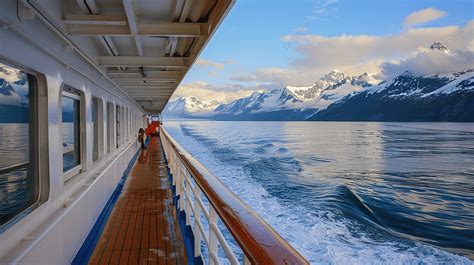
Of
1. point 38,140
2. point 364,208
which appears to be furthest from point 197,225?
point 364,208

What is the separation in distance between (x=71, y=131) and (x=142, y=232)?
1.02m

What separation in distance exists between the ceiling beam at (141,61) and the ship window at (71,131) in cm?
55

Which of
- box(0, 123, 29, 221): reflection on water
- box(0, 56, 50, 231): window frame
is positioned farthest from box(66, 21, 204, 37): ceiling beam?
box(0, 123, 29, 221): reflection on water

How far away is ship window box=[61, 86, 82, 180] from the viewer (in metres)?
2.65

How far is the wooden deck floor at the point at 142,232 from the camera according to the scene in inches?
97.6

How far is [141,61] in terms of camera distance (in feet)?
11.5

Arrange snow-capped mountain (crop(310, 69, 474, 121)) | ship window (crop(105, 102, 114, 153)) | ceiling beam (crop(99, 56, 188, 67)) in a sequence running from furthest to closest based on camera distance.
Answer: snow-capped mountain (crop(310, 69, 474, 121))
ship window (crop(105, 102, 114, 153))
ceiling beam (crop(99, 56, 188, 67))

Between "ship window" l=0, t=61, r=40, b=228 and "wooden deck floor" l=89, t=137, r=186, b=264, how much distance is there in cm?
84

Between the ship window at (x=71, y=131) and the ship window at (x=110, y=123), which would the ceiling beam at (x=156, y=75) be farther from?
the ship window at (x=71, y=131)

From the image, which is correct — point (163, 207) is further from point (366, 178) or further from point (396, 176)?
point (396, 176)

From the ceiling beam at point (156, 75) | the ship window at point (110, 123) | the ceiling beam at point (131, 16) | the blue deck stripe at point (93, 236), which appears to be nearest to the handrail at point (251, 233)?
the ceiling beam at point (131, 16)

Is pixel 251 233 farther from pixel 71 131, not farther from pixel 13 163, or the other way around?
pixel 71 131

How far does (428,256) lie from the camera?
17.8 ft

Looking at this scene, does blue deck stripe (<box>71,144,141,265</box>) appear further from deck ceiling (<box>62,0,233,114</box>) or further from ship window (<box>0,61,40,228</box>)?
deck ceiling (<box>62,0,233,114</box>)
